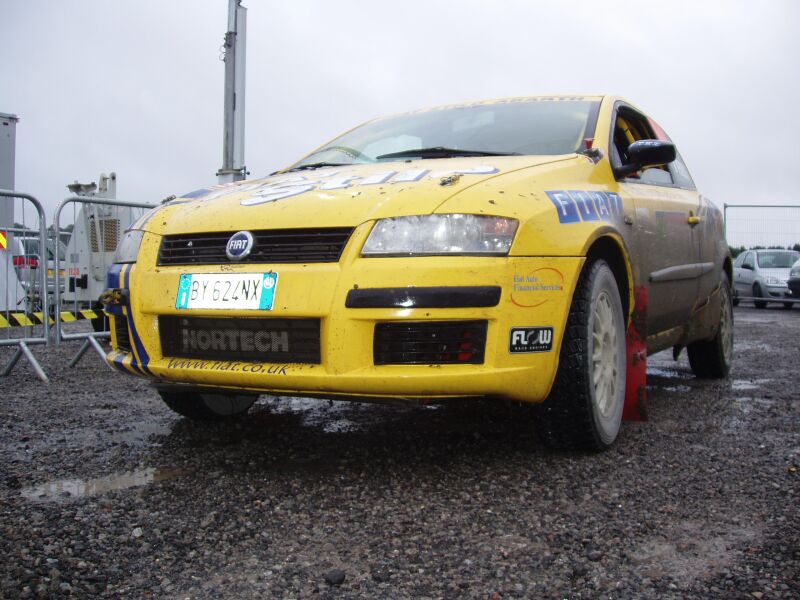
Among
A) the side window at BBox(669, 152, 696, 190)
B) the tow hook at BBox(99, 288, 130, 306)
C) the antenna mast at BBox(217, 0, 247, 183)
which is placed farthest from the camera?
the antenna mast at BBox(217, 0, 247, 183)

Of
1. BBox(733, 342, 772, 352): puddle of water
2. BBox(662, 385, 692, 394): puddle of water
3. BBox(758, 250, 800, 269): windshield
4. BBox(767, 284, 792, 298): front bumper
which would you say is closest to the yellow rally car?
BBox(662, 385, 692, 394): puddle of water

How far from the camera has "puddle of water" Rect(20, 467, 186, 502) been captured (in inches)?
102

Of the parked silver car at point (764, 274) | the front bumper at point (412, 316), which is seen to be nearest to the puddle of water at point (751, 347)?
the front bumper at point (412, 316)

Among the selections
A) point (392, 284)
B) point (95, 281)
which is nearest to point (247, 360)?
point (392, 284)

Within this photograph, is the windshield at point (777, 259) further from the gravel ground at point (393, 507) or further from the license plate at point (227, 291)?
the license plate at point (227, 291)

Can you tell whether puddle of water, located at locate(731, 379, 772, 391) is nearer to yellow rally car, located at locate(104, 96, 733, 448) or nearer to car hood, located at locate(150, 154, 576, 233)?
yellow rally car, located at locate(104, 96, 733, 448)

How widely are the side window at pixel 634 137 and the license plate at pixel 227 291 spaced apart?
1705 millimetres

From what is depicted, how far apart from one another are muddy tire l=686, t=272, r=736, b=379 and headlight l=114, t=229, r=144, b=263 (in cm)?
356

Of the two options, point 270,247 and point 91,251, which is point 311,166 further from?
point 91,251

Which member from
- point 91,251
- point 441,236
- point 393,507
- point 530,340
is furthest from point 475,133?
point 91,251

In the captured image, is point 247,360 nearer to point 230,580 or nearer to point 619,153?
point 230,580

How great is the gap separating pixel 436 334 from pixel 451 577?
0.85 meters

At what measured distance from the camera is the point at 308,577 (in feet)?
6.31

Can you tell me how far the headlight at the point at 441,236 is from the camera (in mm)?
2596
